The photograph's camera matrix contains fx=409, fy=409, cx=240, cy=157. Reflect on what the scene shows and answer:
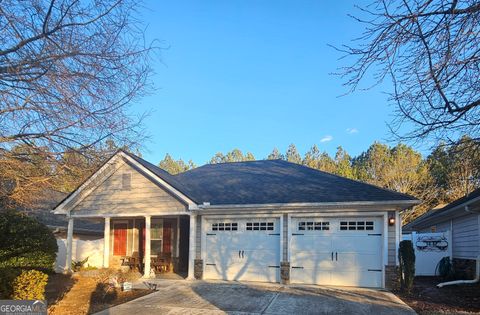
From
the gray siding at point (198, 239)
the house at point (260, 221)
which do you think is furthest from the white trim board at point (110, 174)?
the gray siding at point (198, 239)

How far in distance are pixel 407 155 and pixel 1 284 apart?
104 ft

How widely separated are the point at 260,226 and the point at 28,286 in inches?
317

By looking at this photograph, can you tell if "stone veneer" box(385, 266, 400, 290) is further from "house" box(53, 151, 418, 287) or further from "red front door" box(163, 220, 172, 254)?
"red front door" box(163, 220, 172, 254)

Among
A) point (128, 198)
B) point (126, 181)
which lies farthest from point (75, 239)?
point (126, 181)

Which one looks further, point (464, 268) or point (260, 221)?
point (464, 268)

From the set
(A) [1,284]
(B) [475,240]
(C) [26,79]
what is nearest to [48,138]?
(C) [26,79]

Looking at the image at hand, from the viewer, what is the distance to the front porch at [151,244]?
16.7 metres

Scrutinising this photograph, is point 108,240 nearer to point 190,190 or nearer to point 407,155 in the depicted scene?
point 190,190

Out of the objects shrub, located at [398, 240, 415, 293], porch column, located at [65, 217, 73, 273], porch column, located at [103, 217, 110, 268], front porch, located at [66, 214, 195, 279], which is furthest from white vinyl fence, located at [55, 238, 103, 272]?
shrub, located at [398, 240, 415, 293]

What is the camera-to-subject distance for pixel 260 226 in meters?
14.5

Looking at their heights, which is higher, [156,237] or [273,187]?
[273,187]

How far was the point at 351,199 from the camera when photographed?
13125 millimetres

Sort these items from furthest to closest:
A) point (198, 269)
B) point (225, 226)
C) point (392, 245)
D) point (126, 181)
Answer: point (126, 181), point (225, 226), point (198, 269), point (392, 245)

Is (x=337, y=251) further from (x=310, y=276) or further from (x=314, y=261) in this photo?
(x=310, y=276)
